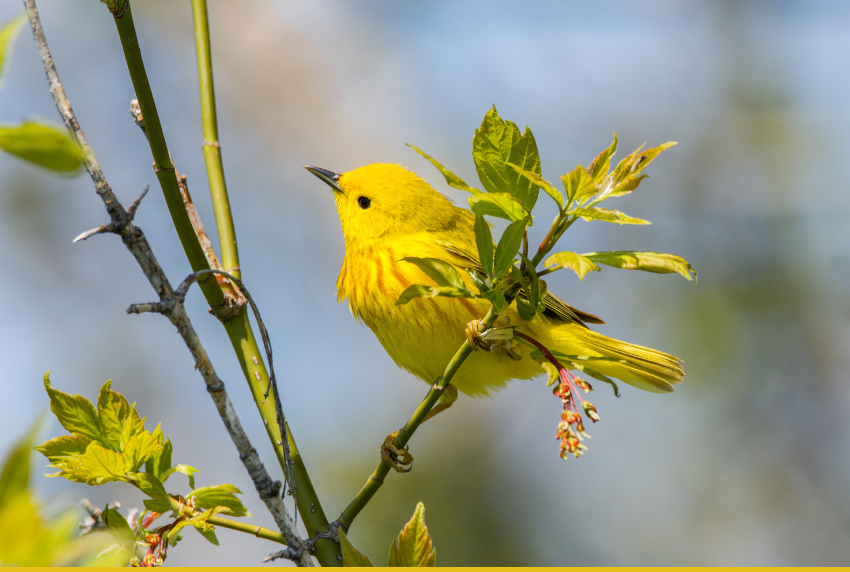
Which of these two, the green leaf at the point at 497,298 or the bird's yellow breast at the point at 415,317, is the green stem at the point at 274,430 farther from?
the bird's yellow breast at the point at 415,317

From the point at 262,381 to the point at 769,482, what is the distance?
586cm

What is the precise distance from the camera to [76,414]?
42.2 inches

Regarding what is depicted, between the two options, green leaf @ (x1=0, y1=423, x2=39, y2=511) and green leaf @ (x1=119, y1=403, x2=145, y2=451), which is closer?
green leaf @ (x1=0, y1=423, x2=39, y2=511)

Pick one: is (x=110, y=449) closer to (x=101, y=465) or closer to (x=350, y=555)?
(x=101, y=465)

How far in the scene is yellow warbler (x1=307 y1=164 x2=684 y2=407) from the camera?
2.51 metres

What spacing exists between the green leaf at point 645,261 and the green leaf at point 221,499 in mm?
735

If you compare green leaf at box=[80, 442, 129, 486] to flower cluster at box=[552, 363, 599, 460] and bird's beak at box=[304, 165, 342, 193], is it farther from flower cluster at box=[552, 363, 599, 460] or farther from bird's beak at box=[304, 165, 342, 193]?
bird's beak at box=[304, 165, 342, 193]

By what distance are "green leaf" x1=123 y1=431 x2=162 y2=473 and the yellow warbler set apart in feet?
4.75

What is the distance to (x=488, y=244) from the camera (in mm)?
1019

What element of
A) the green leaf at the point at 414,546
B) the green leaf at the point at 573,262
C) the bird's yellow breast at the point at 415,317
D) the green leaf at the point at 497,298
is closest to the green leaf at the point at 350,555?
the green leaf at the point at 414,546

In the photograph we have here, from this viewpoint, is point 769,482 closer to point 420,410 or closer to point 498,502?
point 498,502

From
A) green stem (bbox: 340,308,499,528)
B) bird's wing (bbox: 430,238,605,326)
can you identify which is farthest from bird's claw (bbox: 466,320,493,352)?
bird's wing (bbox: 430,238,605,326)

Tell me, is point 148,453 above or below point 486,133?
below

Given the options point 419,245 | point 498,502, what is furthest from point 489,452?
point 419,245
